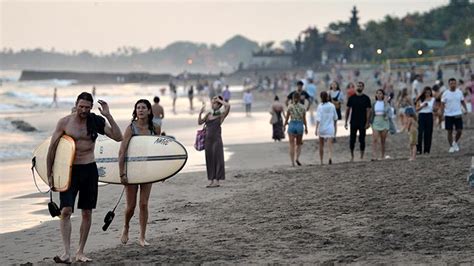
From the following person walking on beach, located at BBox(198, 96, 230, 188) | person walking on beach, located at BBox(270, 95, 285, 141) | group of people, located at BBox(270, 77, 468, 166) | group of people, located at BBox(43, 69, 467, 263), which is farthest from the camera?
person walking on beach, located at BBox(270, 95, 285, 141)

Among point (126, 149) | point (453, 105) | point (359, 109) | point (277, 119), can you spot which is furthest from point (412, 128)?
point (126, 149)

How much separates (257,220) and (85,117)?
2652 millimetres

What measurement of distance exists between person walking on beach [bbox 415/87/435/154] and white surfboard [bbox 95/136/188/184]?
7.76 m

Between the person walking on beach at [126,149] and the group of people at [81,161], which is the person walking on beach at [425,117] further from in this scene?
the group of people at [81,161]

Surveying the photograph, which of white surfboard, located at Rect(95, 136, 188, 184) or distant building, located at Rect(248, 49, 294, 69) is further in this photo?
distant building, located at Rect(248, 49, 294, 69)

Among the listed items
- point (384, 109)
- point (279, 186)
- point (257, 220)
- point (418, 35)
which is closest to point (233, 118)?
point (384, 109)

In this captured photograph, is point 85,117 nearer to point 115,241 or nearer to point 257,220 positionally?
point 115,241

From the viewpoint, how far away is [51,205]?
7383 mm

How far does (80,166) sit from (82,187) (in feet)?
0.63

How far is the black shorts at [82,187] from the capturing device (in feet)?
24.1

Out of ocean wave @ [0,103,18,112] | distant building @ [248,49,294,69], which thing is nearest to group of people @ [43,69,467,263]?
ocean wave @ [0,103,18,112]

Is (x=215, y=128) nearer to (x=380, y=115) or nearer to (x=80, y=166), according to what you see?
(x=380, y=115)

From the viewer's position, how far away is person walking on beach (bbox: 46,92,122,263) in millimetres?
7348

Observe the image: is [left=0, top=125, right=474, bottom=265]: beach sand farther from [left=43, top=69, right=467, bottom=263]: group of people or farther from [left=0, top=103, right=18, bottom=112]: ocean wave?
[left=0, top=103, right=18, bottom=112]: ocean wave
